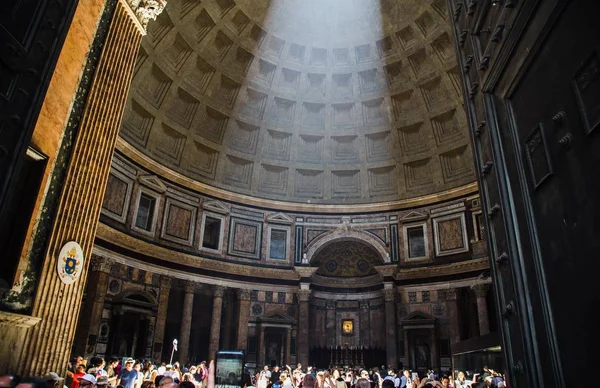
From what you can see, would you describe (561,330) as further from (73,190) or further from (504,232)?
(73,190)

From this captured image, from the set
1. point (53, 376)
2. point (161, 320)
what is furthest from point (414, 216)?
point (53, 376)

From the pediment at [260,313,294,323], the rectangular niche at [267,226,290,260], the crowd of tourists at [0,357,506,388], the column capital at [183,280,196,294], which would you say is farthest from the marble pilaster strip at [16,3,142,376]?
the rectangular niche at [267,226,290,260]

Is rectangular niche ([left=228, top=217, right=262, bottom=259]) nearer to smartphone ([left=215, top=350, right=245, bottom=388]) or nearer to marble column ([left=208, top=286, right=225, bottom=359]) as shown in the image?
marble column ([left=208, top=286, right=225, bottom=359])

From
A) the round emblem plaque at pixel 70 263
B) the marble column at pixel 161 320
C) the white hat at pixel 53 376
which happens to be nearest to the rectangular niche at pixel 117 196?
the marble column at pixel 161 320

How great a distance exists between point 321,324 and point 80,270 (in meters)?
21.1

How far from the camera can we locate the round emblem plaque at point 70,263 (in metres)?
8.09

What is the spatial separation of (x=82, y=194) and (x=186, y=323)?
1581cm

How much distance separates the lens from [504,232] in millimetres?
4164

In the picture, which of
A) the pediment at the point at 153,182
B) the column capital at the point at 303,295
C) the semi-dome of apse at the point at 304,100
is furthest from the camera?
the column capital at the point at 303,295

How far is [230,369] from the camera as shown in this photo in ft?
40.9

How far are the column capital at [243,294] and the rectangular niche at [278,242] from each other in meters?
2.69

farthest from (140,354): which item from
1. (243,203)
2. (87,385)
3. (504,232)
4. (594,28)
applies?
(594,28)

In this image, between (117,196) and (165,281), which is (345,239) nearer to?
(165,281)

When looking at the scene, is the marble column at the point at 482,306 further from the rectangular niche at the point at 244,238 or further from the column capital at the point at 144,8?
the column capital at the point at 144,8
